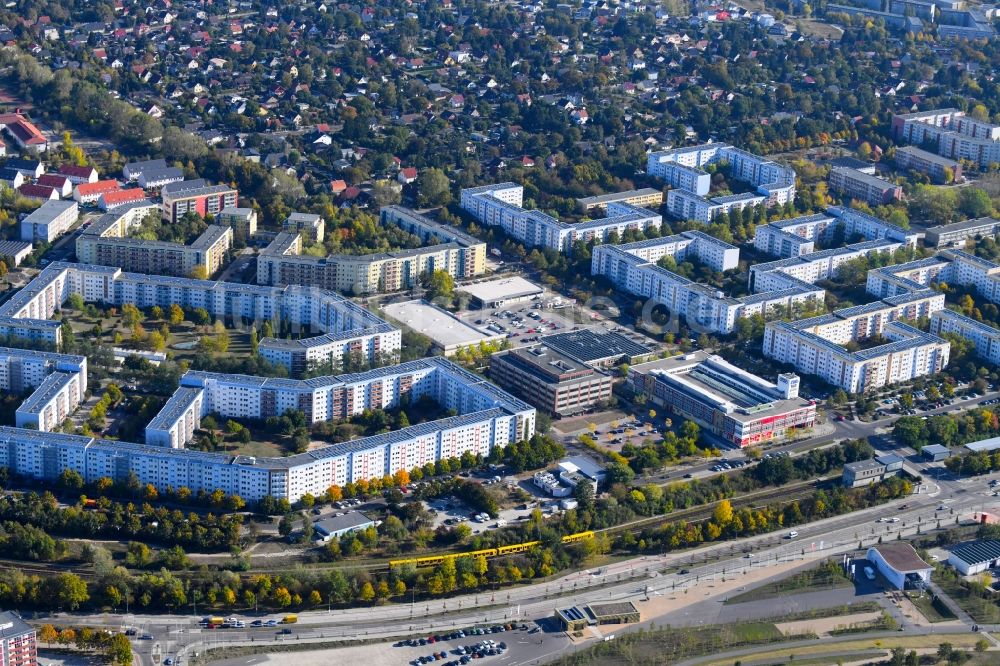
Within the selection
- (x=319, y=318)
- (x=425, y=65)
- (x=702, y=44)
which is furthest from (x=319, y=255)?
(x=702, y=44)

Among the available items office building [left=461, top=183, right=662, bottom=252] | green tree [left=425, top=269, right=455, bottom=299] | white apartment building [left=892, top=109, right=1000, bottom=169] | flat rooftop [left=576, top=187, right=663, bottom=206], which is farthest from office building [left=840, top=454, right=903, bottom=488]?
white apartment building [left=892, top=109, right=1000, bottom=169]

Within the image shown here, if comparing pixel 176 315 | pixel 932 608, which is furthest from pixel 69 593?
pixel 932 608

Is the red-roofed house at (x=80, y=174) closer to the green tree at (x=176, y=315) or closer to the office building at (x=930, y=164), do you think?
the green tree at (x=176, y=315)

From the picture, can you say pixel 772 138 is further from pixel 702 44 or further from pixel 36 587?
pixel 36 587

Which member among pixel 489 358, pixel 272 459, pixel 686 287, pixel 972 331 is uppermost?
pixel 686 287

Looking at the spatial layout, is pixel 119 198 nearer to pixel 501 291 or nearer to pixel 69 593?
pixel 501 291

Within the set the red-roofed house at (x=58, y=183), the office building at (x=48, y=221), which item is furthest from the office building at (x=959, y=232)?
the red-roofed house at (x=58, y=183)
